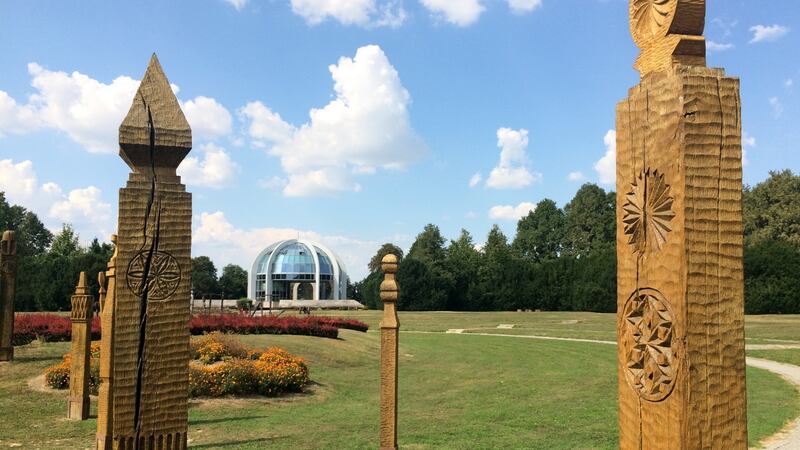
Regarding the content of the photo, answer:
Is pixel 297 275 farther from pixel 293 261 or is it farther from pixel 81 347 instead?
pixel 81 347

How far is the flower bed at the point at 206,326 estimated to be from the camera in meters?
16.0

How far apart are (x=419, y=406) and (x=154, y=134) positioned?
31.8 ft

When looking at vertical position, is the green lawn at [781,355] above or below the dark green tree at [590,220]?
below

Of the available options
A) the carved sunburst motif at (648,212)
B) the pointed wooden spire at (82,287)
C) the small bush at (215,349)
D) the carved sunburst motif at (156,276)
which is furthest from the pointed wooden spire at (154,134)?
the small bush at (215,349)

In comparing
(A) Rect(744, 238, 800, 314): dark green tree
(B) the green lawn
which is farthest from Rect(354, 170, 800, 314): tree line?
(B) the green lawn

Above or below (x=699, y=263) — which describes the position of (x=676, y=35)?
above

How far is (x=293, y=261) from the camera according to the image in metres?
78.4

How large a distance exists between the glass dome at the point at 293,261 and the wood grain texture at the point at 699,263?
254 ft

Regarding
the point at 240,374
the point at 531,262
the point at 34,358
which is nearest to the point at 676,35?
the point at 240,374

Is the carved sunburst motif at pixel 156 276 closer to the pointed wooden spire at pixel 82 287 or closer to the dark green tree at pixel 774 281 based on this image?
the pointed wooden spire at pixel 82 287

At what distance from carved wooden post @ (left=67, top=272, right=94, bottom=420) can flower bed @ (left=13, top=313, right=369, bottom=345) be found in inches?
Answer: 247

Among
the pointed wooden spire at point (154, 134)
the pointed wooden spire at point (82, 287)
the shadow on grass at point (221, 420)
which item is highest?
the pointed wooden spire at point (154, 134)

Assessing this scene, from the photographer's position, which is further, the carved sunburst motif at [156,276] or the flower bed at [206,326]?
the flower bed at [206,326]

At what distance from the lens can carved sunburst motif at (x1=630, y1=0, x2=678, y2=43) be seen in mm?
1761
